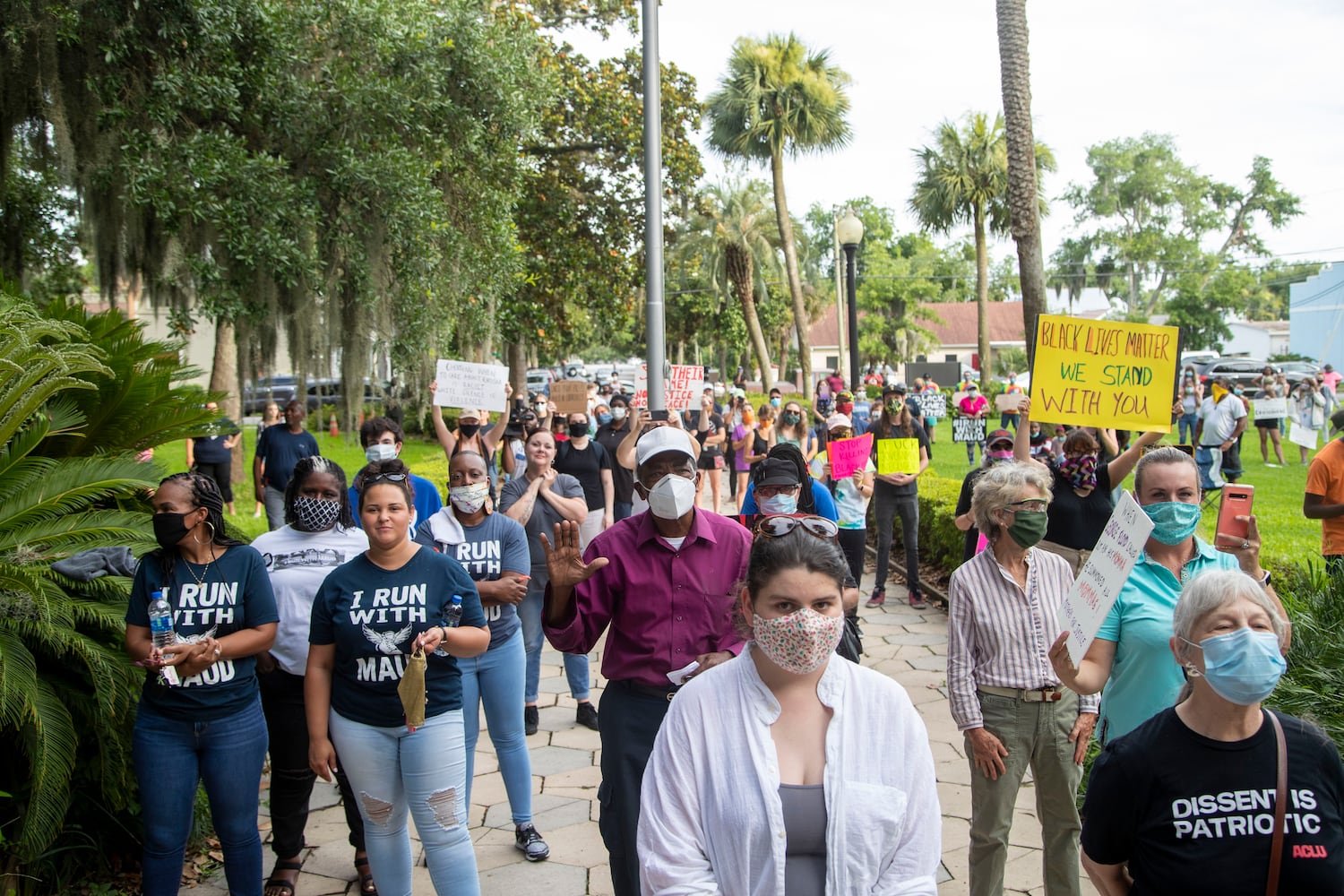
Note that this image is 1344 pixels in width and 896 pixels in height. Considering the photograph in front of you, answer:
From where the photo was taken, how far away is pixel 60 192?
34.0 feet

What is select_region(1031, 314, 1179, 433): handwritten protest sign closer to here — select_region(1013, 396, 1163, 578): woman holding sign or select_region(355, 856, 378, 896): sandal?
select_region(1013, 396, 1163, 578): woman holding sign

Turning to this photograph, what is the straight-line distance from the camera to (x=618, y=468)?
34.4 feet

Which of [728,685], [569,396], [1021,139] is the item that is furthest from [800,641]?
[1021,139]

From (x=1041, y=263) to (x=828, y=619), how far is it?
977 cm

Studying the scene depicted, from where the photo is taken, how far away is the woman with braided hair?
3830 mm

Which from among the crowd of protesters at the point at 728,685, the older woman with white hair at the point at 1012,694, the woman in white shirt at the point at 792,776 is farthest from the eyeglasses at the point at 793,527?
the older woman with white hair at the point at 1012,694

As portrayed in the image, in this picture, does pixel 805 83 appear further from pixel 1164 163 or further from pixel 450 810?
pixel 1164 163

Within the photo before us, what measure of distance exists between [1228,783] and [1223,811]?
2.5 inches

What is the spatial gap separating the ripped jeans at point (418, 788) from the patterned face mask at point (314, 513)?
0.96 m

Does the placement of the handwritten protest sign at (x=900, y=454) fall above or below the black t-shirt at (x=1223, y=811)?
above

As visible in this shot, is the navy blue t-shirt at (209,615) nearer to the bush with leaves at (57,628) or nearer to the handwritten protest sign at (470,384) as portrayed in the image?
the bush with leaves at (57,628)

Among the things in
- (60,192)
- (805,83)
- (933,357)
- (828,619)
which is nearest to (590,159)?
(805,83)

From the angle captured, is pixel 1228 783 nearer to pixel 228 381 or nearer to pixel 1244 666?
pixel 1244 666

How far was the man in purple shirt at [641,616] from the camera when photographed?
11.4ft
